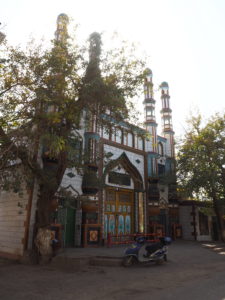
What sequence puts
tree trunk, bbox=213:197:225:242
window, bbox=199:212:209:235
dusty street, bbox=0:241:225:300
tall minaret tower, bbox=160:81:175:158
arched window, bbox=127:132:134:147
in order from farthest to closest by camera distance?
tall minaret tower, bbox=160:81:175:158, window, bbox=199:212:209:235, arched window, bbox=127:132:134:147, tree trunk, bbox=213:197:225:242, dusty street, bbox=0:241:225:300

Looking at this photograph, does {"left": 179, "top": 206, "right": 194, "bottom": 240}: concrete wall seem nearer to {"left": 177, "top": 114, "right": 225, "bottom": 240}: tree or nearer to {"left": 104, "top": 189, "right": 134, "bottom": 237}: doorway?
{"left": 177, "top": 114, "right": 225, "bottom": 240}: tree

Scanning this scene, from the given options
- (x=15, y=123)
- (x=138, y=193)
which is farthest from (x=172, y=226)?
(x=15, y=123)

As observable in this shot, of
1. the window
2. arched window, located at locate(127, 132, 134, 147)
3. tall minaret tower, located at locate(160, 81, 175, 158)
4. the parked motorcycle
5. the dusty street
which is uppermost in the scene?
tall minaret tower, located at locate(160, 81, 175, 158)

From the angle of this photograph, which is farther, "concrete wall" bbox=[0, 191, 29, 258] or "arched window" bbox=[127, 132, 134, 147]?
"arched window" bbox=[127, 132, 134, 147]

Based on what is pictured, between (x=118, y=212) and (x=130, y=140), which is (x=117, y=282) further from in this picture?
(x=130, y=140)

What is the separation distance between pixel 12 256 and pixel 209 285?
9.06 meters

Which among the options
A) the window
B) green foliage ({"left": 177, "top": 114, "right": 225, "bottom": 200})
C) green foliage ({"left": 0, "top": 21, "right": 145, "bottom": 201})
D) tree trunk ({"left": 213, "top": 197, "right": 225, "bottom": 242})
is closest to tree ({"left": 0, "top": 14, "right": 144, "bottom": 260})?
green foliage ({"left": 0, "top": 21, "right": 145, "bottom": 201})

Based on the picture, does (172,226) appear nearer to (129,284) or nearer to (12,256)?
(12,256)

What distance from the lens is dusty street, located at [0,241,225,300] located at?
552 cm

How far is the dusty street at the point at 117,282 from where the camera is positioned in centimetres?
552

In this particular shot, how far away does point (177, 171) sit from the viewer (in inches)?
761

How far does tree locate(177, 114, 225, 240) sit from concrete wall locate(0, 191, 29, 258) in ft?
36.9

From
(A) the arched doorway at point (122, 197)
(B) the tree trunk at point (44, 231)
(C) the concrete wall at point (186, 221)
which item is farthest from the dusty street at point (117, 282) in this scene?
(C) the concrete wall at point (186, 221)

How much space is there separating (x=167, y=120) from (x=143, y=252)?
1583 cm
